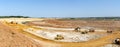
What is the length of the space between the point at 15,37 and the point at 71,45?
816 cm

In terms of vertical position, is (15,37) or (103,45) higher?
(15,37)

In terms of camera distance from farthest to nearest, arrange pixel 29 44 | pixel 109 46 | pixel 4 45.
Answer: pixel 109 46 < pixel 29 44 < pixel 4 45

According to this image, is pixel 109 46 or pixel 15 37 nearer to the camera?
pixel 15 37

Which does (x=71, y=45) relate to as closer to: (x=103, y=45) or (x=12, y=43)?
(x=103, y=45)

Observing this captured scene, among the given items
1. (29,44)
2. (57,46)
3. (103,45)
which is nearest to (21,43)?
(29,44)

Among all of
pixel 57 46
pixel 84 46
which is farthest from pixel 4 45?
pixel 84 46

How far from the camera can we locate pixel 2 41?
22.2m

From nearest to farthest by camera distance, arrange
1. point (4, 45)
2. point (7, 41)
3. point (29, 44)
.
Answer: point (4, 45) < point (7, 41) < point (29, 44)

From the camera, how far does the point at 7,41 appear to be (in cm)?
2264

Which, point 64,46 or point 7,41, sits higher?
point 7,41

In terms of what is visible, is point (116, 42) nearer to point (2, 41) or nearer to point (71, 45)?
point (71, 45)

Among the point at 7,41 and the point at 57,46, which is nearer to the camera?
the point at 7,41

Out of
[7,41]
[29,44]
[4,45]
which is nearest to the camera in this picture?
[4,45]

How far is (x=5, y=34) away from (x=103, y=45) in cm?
1270
